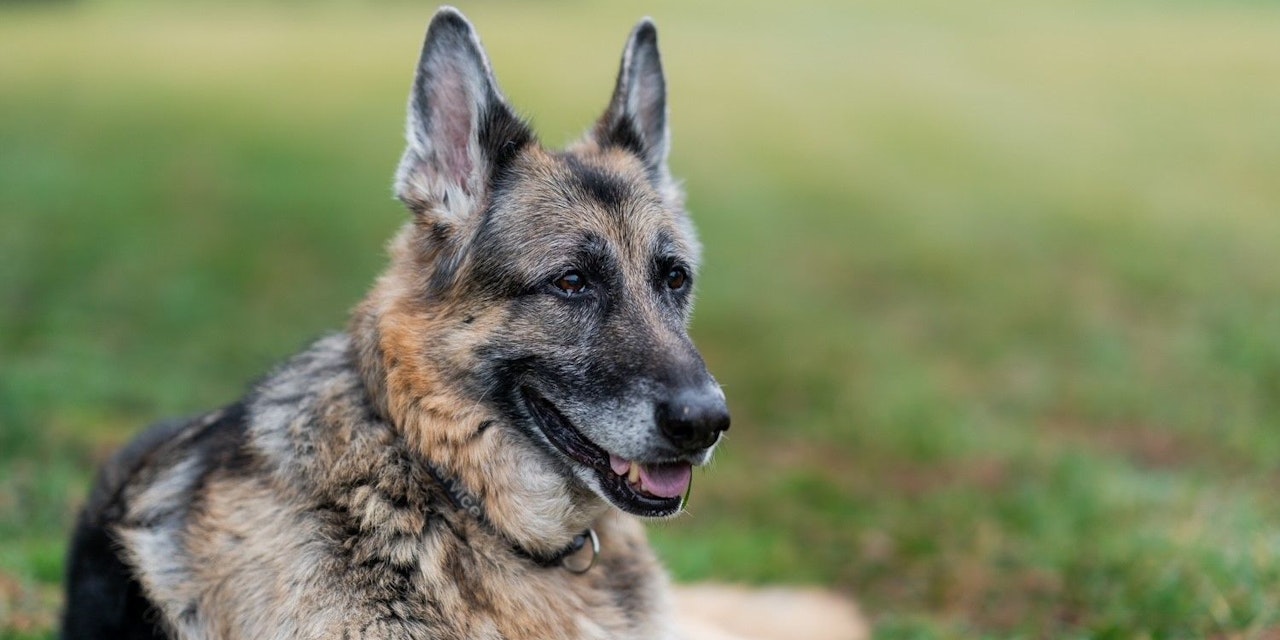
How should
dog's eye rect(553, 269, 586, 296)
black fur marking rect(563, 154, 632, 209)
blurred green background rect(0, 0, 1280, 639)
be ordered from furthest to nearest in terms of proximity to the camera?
blurred green background rect(0, 0, 1280, 639)
black fur marking rect(563, 154, 632, 209)
dog's eye rect(553, 269, 586, 296)

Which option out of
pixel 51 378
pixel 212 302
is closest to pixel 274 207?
pixel 212 302

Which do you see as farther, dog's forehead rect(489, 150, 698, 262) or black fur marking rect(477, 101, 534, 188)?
black fur marking rect(477, 101, 534, 188)

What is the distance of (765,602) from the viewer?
6.32m

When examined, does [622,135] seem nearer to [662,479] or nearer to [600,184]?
[600,184]

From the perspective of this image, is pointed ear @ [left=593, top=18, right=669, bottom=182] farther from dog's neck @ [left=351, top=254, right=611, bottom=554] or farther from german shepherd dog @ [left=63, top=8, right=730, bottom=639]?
dog's neck @ [left=351, top=254, right=611, bottom=554]

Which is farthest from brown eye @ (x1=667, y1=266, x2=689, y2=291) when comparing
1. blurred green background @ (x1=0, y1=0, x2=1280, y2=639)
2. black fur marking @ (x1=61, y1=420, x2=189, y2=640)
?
blurred green background @ (x1=0, y1=0, x2=1280, y2=639)

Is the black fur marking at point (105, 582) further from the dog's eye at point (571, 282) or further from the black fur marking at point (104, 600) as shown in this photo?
the dog's eye at point (571, 282)

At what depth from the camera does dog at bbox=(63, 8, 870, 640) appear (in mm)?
4164

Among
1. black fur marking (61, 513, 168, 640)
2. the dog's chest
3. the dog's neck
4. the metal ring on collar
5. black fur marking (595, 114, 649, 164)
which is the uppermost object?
black fur marking (595, 114, 649, 164)

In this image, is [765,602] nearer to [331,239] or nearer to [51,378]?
[51,378]

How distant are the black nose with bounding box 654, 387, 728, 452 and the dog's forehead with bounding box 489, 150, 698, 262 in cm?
80

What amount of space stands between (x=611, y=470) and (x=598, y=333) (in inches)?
21.4

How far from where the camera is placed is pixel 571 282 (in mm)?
4535

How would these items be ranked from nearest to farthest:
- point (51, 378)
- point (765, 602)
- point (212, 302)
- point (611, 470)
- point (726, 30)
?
1. point (611, 470)
2. point (765, 602)
3. point (51, 378)
4. point (212, 302)
5. point (726, 30)
